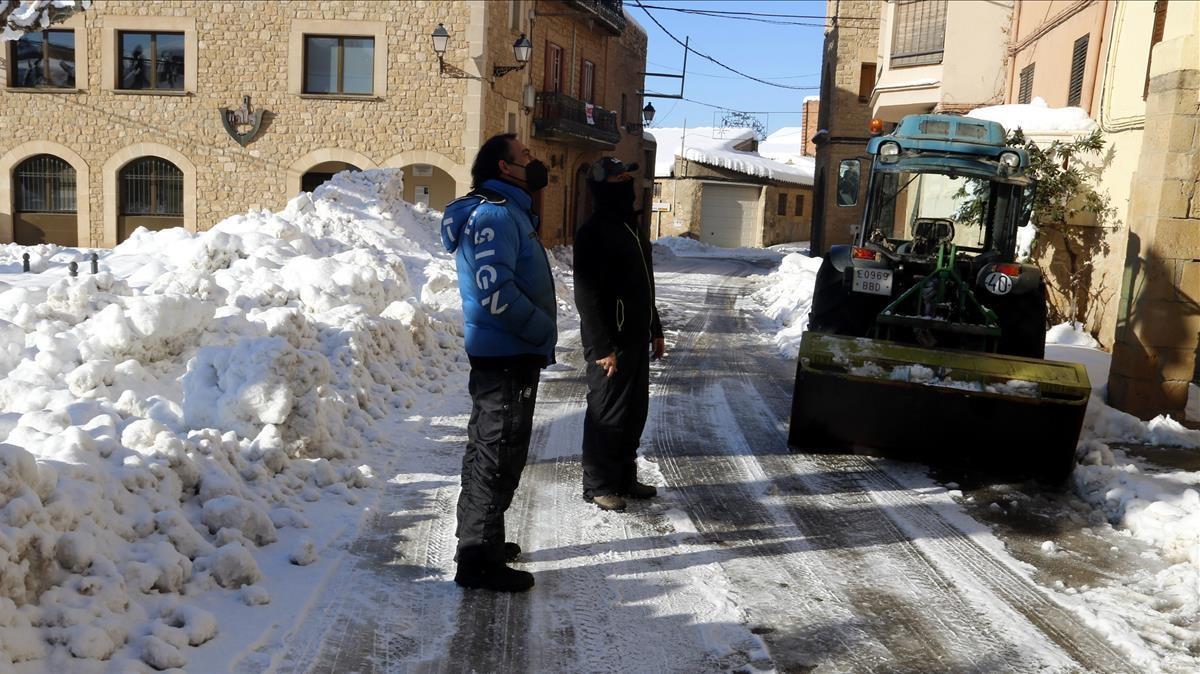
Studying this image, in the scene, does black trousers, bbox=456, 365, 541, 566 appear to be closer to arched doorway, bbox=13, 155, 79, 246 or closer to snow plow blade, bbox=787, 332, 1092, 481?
snow plow blade, bbox=787, 332, 1092, 481

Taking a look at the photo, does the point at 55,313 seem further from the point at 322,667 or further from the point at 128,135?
the point at 128,135

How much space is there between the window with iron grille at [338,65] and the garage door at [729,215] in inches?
880

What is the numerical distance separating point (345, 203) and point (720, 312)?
6.62 metres

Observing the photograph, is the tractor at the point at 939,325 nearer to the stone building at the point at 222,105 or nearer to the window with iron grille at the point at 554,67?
the stone building at the point at 222,105

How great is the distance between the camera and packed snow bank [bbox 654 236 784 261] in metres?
36.7

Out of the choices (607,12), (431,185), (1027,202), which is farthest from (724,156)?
(1027,202)

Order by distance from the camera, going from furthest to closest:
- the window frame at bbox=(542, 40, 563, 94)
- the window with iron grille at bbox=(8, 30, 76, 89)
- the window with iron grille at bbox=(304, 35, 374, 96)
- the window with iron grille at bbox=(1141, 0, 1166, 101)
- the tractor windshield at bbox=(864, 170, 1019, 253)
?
the window frame at bbox=(542, 40, 563, 94) → the window with iron grille at bbox=(8, 30, 76, 89) → the window with iron grille at bbox=(304, 35, 374, 96) → the window with iron grille at bbox=(1141, 0, 1166, 101) → the tractor windshield at bbox=(864, 170, 1019, 253)

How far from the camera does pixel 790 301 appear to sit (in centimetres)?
1644

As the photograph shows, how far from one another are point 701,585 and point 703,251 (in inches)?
1393

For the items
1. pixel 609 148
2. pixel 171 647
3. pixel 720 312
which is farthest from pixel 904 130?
pixel 609 148

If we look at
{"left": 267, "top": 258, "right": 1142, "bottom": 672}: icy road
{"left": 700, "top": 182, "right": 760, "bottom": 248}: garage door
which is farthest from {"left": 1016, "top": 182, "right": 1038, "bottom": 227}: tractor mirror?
{"left": 700, "top": 182, "right": 760, "bottom": 248}: garage door

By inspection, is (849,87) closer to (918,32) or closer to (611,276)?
(918,32)

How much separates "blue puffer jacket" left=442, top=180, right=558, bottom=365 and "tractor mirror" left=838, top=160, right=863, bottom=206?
4.76 metres

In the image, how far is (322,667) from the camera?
136 inches
